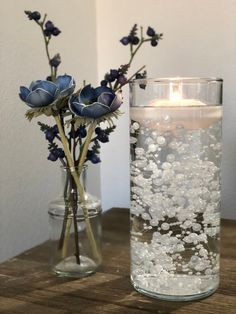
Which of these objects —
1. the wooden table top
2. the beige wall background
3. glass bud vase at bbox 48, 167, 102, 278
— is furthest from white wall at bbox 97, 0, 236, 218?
glass bud vase at bbox 48, 167, 102, 278

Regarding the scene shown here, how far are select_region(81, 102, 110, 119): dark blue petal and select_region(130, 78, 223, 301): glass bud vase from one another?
1.4 inches

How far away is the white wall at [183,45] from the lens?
1.07 m

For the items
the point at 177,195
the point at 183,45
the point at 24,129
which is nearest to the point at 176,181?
the point at 177,195

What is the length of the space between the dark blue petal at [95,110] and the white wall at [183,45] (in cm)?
56

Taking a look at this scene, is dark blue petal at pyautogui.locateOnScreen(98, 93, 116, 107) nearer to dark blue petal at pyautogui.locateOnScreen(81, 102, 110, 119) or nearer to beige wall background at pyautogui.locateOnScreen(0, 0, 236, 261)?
dark blue petal at pyautogui.locateOnScreen(81, 102, 110, 119)

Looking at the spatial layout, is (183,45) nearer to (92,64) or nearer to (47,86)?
(92,64)

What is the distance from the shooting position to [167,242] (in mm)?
588

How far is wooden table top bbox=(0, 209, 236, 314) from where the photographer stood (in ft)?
1.86

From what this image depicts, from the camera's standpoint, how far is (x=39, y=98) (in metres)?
0.59

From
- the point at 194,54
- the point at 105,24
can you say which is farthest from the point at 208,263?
the point at 105,24

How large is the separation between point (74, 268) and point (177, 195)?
0.21 m

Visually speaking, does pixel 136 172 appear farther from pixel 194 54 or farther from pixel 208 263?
pixel 194 54

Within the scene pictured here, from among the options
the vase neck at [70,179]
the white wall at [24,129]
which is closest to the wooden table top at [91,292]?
the vase neck at [70,179]

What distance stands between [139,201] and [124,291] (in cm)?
12
